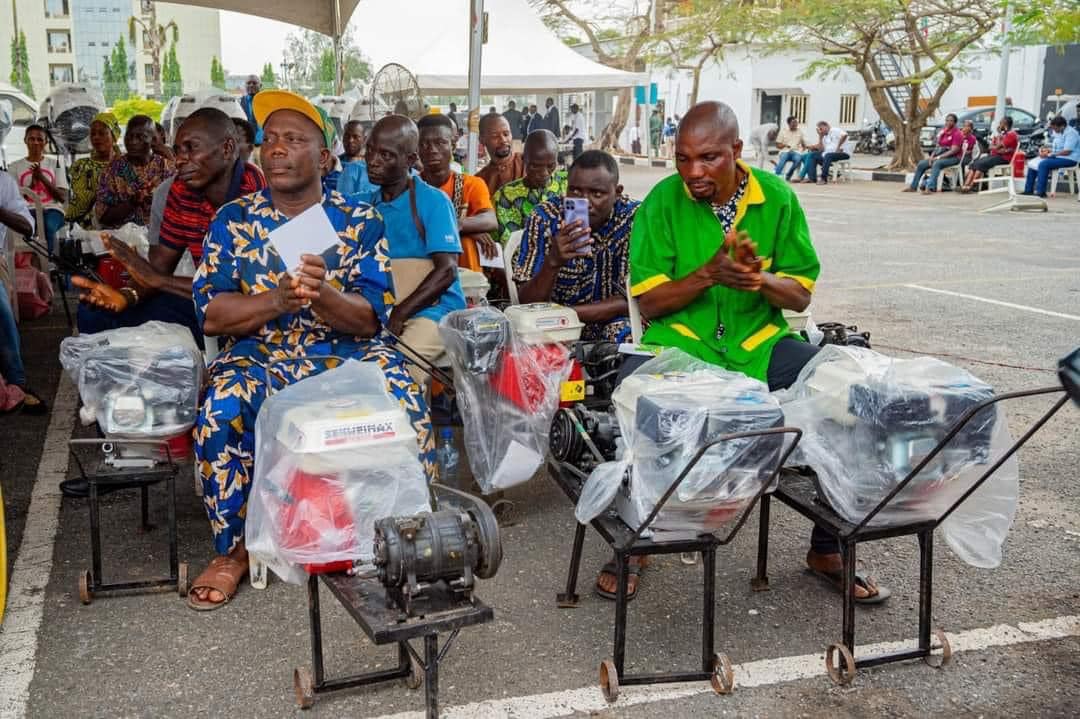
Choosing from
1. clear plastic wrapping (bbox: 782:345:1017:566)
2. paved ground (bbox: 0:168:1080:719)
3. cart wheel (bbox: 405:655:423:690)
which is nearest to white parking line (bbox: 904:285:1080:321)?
paved ground (bbox: 0:168:1080:719)

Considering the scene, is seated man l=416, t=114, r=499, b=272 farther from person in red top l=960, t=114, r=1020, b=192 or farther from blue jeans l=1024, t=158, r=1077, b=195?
person in red top l=960, t=114, r=1020, b=192

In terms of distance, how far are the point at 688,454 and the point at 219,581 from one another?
174 centimetres

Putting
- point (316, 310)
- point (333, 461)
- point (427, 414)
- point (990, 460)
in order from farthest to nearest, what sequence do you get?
1. point (427, 414)
2. point (316, 310)
3. point (990, 460)
4. point (333, 461)

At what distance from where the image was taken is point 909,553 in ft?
12.8

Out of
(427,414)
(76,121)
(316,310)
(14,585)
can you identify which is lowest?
(14,585)

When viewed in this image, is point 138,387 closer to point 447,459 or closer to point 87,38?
point 447,459

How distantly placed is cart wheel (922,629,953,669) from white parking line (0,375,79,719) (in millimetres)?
2584

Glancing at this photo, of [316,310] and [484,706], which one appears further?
[316,310]

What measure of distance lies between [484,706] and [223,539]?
3.89 feet

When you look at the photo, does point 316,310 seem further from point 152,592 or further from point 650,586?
point 650,586

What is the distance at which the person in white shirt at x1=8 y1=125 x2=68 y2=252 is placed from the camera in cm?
932

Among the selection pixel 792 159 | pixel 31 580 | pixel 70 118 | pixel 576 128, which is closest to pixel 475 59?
pixel 31 580

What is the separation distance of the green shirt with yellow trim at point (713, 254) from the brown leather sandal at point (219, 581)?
1.66m

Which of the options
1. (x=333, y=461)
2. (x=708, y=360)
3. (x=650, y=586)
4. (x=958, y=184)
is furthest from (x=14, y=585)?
(x=958, y=184)
